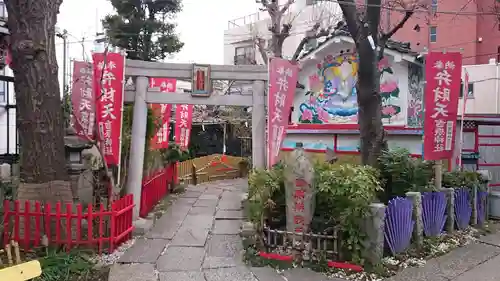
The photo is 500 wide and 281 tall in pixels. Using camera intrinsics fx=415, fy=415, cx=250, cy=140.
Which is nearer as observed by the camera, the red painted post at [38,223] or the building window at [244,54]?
the red painted post at [38,223]

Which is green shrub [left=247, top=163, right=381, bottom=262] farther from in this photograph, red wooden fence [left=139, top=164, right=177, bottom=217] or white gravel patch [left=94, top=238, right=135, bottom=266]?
red wooden fence [left=139, top=164, right=177, bottom=217]

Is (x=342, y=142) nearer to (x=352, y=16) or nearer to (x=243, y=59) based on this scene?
(x=352, y=16)

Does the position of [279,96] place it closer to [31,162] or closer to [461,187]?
[461,187]

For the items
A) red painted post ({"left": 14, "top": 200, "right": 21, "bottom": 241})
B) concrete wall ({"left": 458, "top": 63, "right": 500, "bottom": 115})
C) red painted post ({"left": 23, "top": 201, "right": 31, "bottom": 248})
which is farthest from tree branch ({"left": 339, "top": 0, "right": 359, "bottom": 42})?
concrete wall ({"left": 458, "top": 63, "right": 500, "bottom": 115})

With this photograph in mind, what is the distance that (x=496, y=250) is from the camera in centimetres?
752

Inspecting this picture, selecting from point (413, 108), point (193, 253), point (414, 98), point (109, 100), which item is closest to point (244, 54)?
point (414, 98)

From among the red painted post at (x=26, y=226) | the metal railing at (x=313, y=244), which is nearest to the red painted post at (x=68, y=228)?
the red painted post at (x=26, y=226)

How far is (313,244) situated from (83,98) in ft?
16.4

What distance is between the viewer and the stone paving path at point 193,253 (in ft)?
19.6

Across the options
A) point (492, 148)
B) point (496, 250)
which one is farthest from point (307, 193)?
point (492, 148)

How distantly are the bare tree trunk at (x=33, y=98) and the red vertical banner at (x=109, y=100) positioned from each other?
3.99ft

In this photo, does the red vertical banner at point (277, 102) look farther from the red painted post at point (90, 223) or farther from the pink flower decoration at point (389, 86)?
the pink flower decoration at point (389, 86)

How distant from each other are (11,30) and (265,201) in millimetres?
4947

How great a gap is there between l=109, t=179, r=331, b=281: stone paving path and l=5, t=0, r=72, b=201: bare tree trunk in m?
1.80
